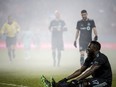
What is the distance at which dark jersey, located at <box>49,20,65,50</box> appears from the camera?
58.4 feet

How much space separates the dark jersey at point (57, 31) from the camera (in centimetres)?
1780

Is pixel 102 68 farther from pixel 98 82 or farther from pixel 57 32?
pixel 57 32

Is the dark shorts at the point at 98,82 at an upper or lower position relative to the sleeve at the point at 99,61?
lower

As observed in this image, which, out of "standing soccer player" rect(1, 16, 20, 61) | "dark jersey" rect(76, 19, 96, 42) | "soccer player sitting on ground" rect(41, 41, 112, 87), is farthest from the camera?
"standing soccer player" rect(1, 16, 20, 61)

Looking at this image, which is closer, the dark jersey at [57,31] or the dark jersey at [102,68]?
the dark jersey at [102,68]

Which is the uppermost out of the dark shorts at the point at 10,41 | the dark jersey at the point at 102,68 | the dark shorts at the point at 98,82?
the dark shorts at the point at 10,41

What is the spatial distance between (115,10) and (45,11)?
20.1 ft

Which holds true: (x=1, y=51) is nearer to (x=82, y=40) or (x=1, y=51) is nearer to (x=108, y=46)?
(x=108, y=46)

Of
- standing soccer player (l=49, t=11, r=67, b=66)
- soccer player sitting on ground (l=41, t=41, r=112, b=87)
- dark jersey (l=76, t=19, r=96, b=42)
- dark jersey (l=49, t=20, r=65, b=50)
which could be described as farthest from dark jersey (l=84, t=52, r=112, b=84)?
dark jersey (l=49, t=20, r=65, b=50)

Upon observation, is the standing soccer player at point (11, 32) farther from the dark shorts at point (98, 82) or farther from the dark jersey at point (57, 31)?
the dark shorts at point (98, 82)

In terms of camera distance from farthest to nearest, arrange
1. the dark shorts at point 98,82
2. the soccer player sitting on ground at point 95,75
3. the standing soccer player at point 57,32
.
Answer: the standing soccer player at point 57,32
the dark shorts at point 98,82
the soccer player sitting on ground at point 95,75

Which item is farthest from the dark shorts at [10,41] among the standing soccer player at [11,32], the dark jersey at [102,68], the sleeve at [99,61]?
the sleeve at [99,61]

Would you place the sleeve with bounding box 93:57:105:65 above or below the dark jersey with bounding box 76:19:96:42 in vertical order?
below

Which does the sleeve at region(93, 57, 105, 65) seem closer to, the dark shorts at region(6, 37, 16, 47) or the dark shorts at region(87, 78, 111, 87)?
the dark shorts at region(87, 78, 111, 87)
